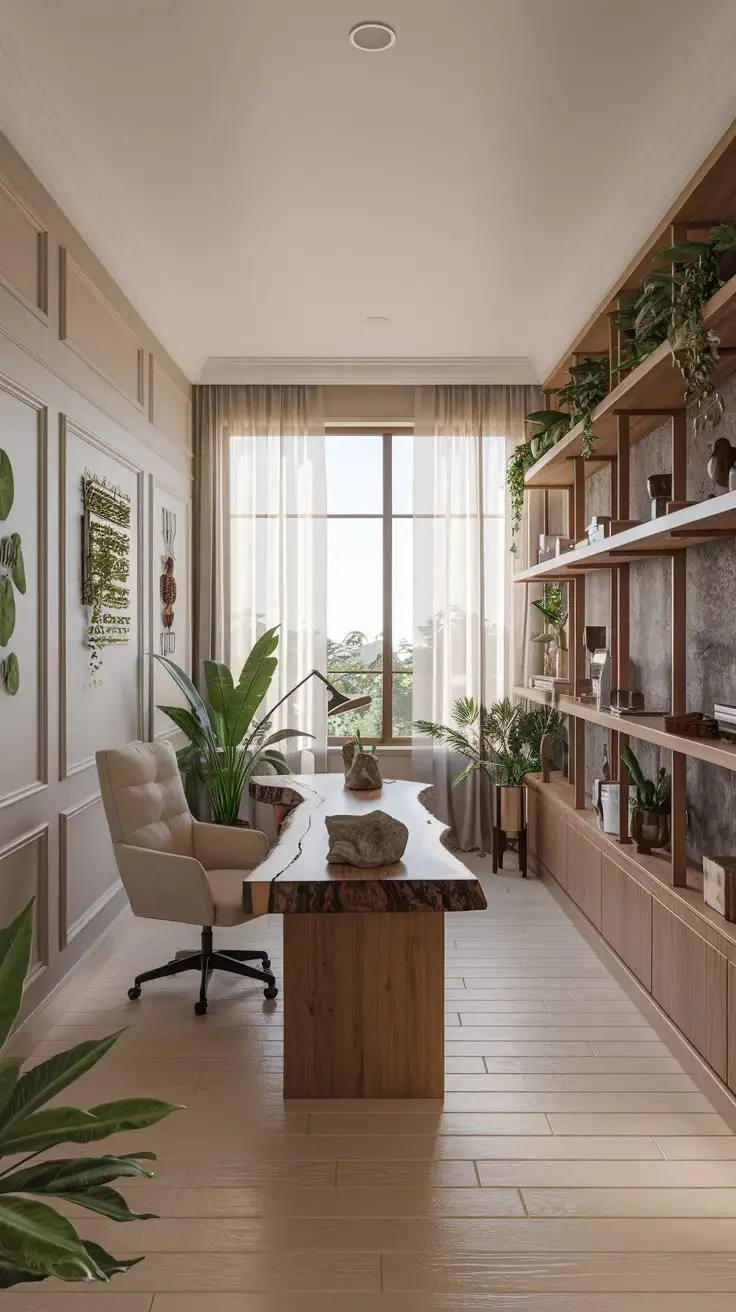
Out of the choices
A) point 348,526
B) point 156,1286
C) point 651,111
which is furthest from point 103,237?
point 156,1286

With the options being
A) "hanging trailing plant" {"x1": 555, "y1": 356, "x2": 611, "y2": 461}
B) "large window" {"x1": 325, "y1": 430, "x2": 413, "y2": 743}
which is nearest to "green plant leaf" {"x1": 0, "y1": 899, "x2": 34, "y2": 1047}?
"hanging trailing plant" {"x1": 555, "y1": 356, "x2": 611, "y2": 461}

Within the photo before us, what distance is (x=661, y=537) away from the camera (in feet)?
9.74

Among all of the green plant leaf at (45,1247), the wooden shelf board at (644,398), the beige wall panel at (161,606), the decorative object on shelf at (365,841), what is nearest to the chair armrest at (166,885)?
the decorative object on shelf at (365,841)

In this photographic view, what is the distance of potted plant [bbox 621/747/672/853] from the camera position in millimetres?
3486

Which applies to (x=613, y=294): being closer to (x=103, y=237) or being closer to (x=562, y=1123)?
(x=103, y=237)

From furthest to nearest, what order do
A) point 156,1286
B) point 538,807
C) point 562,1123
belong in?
point 538,807 < point 562,1123 < point 156,1286

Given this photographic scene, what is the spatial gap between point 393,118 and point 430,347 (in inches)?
95.9

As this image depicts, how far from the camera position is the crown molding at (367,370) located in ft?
18.5

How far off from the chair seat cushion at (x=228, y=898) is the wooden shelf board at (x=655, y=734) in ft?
4.94

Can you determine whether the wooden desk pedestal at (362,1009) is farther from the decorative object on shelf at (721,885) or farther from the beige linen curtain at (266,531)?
the beige linen curtain at (266,531)

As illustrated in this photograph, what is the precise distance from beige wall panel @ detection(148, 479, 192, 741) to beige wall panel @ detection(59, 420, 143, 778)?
38cm

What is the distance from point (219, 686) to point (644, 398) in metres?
2.80

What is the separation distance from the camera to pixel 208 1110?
262 centimetres

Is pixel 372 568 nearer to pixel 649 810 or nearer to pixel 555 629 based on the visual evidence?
pixel 555 629
